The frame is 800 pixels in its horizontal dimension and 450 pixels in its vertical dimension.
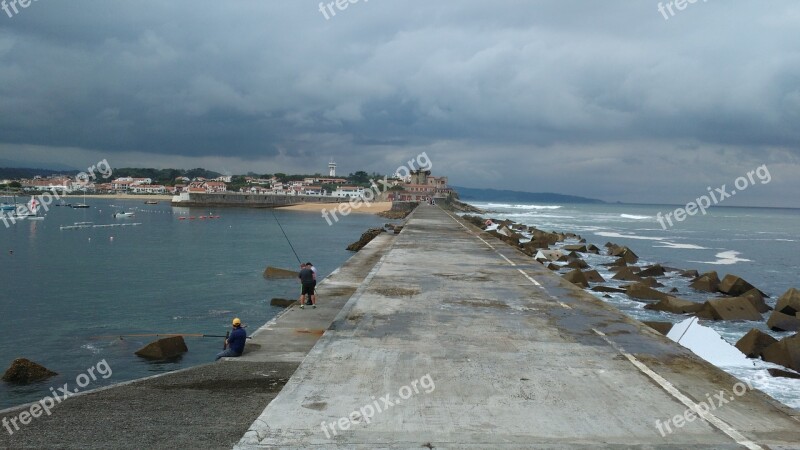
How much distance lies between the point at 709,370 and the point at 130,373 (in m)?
10.6

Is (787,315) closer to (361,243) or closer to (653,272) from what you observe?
(653,272)

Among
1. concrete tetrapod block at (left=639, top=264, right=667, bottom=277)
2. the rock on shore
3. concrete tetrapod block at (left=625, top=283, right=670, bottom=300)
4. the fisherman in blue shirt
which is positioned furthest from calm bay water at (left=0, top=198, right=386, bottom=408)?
concrete tetrapod block at (left=639, top=264, right=667, bottom=277)

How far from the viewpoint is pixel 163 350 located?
44.1 ft

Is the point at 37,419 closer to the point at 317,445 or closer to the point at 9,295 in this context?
the point at 317,445

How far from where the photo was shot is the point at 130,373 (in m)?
12.4

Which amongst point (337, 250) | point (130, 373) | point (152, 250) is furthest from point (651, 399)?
point (152, 250)

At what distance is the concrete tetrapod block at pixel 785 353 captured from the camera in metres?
12.4

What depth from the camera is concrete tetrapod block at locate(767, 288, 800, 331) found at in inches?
685

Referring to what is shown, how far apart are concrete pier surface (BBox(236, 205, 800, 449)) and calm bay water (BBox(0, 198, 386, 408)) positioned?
6.02 metres

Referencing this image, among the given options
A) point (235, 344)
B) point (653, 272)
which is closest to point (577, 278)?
point (653, 272)

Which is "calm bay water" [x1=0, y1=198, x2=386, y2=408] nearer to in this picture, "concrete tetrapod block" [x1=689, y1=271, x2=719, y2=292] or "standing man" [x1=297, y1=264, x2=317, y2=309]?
"standing man" [x1=297, y1=264, x2=317, y2=309]

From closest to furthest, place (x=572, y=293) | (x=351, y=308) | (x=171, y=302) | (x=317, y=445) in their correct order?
(x=317, y=445)
(x=351, y=308)
(x=572, y=293)
(x=171, y=302)

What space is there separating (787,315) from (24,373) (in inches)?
773

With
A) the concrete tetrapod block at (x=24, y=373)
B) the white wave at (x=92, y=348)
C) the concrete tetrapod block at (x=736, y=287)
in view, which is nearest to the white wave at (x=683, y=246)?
the concrete tetrapod block at (x=736, y=287)
